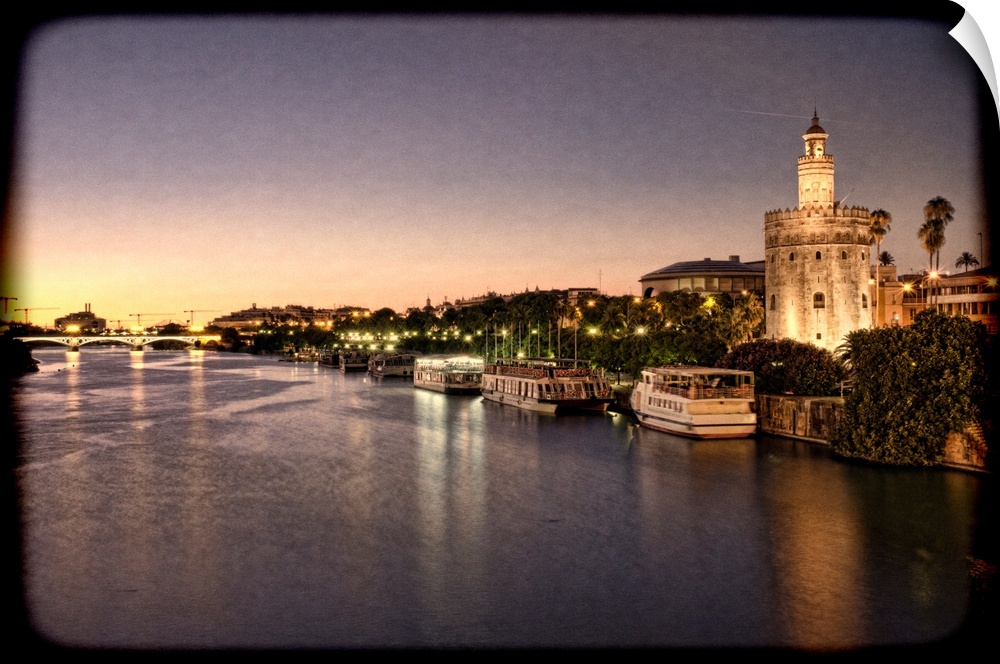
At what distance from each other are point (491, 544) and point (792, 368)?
19.2 meters

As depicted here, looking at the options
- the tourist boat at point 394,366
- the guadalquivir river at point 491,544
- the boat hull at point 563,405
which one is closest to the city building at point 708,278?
the tourist boat at point 394,366

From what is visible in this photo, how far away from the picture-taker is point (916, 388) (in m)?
20.8

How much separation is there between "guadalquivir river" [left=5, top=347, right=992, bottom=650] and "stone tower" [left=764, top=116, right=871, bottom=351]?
19027 millimetres

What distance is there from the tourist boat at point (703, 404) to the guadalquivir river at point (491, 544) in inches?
27.6

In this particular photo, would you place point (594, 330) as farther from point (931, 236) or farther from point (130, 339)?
point (130, 339)

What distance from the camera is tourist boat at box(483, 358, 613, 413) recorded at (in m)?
37.5

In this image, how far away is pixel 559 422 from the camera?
35.0 meters

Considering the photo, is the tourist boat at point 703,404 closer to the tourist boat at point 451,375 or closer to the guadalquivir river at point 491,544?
the guadalquivir river at point 491,544

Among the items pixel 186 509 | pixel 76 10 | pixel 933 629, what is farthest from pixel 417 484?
pixel 76 10

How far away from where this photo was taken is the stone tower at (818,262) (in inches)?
1715

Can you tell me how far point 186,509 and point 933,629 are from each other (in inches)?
658

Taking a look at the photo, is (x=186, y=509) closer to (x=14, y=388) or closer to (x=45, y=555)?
(x=45, y=555)

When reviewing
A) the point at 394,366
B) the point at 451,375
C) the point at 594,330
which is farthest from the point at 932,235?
the point at 394,366

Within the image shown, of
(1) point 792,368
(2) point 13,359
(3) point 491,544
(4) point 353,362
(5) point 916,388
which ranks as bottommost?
(3) point 491,544
